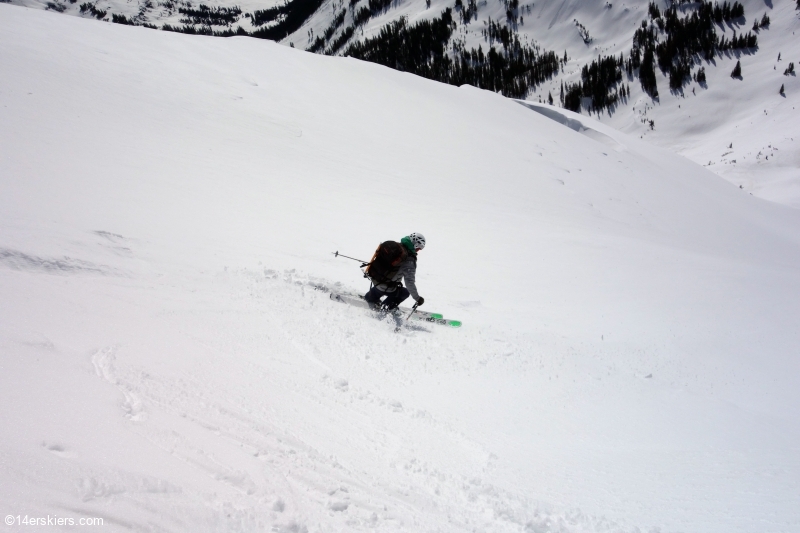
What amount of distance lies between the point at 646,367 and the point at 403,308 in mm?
4345

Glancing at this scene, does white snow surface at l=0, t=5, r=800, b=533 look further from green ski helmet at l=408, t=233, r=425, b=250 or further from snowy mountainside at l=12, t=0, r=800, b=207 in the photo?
snowy mountainside at l=12, t=0, r=800, b=207

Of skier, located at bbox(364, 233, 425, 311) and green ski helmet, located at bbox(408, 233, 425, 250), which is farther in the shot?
green ski helmet, located at bbox(408, 233, 425, 250)

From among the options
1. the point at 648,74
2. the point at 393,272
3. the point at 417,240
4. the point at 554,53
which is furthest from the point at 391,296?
the point at 554,53

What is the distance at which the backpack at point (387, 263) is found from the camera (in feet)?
25.0

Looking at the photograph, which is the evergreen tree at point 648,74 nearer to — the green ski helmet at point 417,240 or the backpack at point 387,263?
the green ski helmet at point 417,240

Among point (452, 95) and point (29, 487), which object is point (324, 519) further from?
point (452, 95)

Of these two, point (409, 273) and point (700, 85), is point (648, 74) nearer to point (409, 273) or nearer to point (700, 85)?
point (700, 85)

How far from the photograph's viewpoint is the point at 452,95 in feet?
102

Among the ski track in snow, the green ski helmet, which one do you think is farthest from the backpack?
the ski track in snow

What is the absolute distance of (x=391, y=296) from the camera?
26.4ft

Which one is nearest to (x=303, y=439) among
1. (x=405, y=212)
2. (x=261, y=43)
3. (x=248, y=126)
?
(x=405, y=212)

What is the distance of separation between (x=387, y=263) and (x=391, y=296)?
0.68 metres

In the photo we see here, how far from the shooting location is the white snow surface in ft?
10.5

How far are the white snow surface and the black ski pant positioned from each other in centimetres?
34
